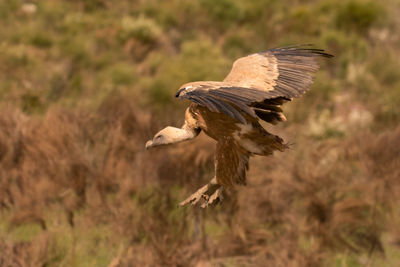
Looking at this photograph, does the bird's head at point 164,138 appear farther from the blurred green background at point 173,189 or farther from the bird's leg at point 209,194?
the blurred green background at point 173,189

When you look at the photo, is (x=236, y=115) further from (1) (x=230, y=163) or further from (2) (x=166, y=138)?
(1) (x=230, y=163)

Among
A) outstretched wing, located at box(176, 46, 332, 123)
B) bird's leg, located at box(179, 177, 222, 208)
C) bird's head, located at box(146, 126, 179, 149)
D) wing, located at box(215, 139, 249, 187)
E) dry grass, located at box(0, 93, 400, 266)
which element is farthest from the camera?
dry grass, located at box(0, 93, 400, 266)

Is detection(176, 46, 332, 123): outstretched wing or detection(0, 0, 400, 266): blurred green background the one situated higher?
detection(176, 46, 332, 123): outstretched wing

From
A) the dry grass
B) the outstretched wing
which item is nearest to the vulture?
the outstretched wing

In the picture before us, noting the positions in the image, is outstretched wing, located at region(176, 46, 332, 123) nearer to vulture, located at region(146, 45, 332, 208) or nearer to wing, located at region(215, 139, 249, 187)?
vulture, located at region(146, 45, 332, 208)

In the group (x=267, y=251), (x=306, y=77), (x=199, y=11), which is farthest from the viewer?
(x=199, y=11)

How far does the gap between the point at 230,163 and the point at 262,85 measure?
54 cm

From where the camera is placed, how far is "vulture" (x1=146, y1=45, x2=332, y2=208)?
2949 millimetres

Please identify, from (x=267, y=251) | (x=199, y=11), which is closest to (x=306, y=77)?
(x=267, y=251)

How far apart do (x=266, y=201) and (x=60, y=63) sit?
10.8 m

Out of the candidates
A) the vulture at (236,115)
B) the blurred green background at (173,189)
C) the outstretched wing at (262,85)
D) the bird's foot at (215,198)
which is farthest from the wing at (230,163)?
the blurred green background at (173,189)

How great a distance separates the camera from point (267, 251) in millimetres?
7852

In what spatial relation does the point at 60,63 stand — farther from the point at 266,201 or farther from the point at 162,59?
the point at 266,201

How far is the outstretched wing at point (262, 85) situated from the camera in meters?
2.90
